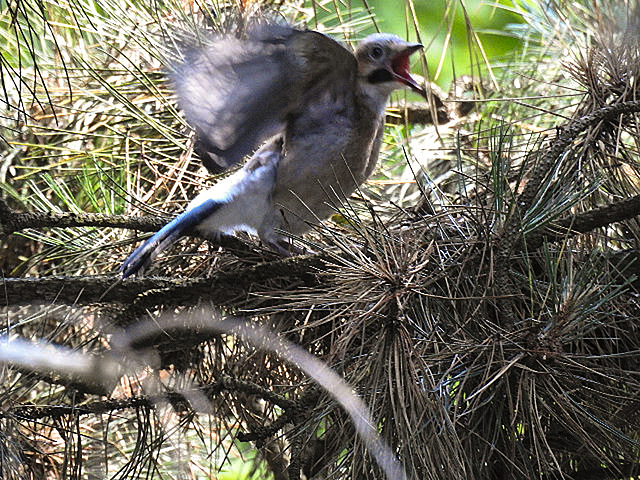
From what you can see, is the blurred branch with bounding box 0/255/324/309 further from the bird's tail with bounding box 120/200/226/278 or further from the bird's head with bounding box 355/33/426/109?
the bird's head with bounding box 355/33/426/109

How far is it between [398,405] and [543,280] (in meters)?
0.43

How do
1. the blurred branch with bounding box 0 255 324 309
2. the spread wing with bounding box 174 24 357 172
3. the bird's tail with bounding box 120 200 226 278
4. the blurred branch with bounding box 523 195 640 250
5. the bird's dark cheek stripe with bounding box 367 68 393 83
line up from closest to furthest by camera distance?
1. the blurred branch with bounding box 523 195 640 250
2. the blurred branch with bounding box 0 255 324 309
3. the bird's tail with bounding box 120 200 226 278
4. the spread wing with bounding box 174 24 357 172
5. the bird's dark cheek stripe with bounding box 367 68 393 83

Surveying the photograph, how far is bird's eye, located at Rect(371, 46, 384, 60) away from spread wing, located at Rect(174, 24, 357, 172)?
0.23 feet

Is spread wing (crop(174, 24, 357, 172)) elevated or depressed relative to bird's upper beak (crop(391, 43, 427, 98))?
elevated

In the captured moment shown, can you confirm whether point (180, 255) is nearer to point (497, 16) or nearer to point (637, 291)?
point (637, 291)

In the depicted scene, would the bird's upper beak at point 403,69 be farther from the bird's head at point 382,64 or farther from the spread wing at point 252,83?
the spread wing at point 252,83

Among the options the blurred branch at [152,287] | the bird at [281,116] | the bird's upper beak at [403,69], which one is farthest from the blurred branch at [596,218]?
the bird's upper beak at [403,69]

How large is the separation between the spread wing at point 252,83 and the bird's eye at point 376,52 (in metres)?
0.07

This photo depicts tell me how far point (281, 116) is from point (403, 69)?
0.32 metres

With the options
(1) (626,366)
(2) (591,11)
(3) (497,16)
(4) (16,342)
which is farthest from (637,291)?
(3) (497,16)

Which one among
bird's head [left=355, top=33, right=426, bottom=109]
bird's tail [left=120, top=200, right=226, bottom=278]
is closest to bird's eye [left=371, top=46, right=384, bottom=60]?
bird's head [left=355, top=33, right=426, bottom=109]

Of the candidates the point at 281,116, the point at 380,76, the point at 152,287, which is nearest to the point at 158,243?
the point at 152,287

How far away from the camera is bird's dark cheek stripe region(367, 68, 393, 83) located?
6.91 ft

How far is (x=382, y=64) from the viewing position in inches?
83.7
